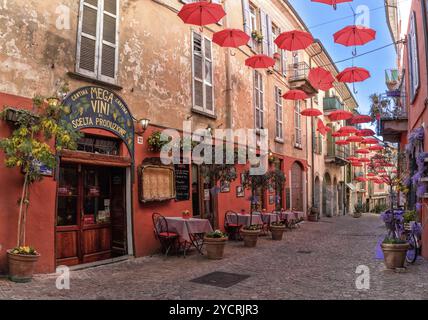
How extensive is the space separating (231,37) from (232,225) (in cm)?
540

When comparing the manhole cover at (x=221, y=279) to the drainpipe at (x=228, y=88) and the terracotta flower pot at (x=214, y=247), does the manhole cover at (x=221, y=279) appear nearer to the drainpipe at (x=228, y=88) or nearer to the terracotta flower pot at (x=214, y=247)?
the terracotta flower pot at (x=214, y=247)

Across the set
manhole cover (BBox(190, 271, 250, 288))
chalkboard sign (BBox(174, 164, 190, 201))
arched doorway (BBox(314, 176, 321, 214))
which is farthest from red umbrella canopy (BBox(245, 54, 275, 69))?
arched doorway (BBox(314, 176, 321, 214))

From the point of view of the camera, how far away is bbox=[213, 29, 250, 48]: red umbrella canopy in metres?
9.47

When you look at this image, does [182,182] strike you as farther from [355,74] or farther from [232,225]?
[355,74]

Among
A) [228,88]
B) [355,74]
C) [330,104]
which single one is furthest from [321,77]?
[330,104]

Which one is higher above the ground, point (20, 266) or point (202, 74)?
point (202, 74)

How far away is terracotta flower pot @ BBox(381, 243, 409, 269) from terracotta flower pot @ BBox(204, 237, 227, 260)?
3224mm

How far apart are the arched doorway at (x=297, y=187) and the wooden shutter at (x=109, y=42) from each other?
40.2 ft

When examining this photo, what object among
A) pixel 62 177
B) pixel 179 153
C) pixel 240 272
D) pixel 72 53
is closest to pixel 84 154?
pixel 62 177

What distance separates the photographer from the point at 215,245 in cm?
822

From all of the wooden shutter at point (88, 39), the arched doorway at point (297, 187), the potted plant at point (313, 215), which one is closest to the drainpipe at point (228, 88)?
the wooden shutter at point (88, 39)

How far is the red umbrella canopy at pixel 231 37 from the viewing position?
31.1 ft
